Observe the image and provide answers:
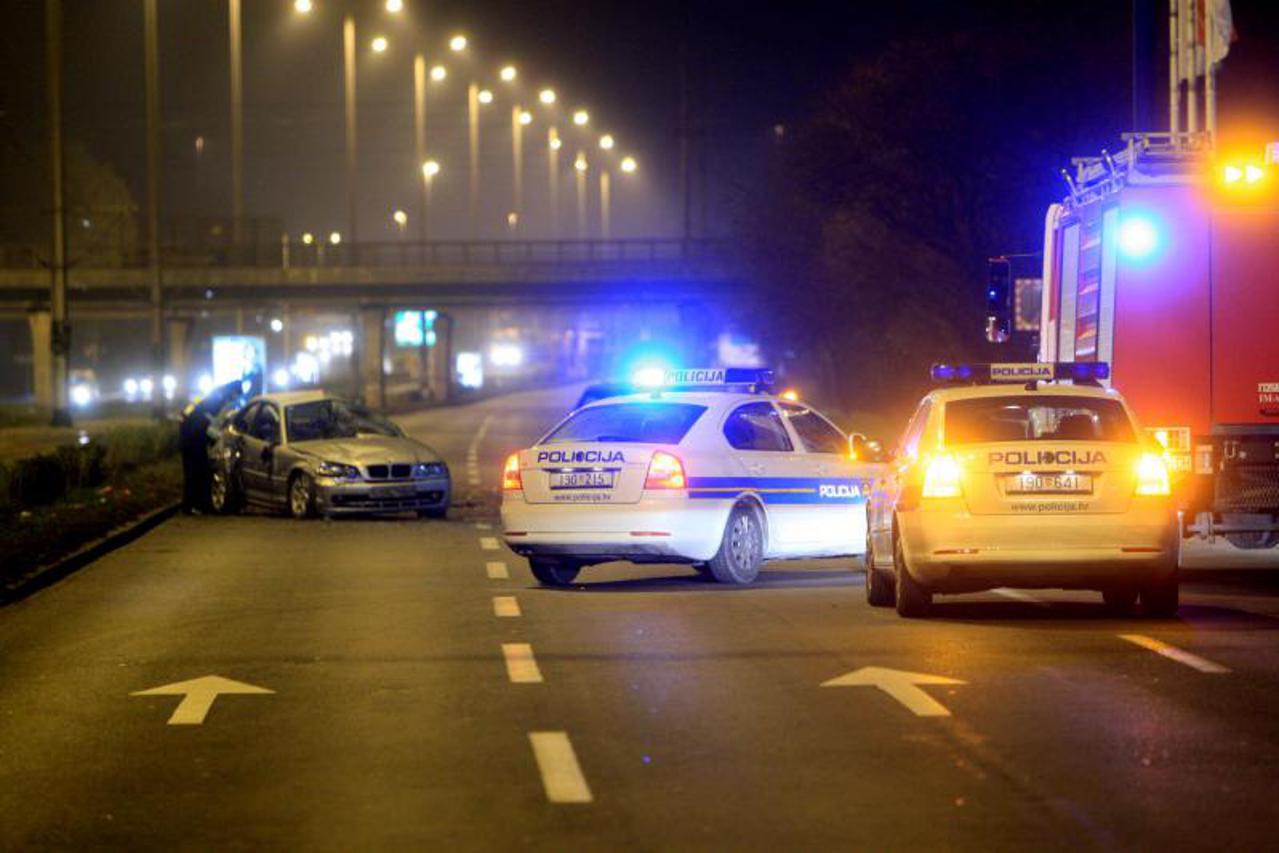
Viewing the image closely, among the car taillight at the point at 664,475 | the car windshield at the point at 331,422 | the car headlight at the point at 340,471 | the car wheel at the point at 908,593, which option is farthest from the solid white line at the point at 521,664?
the car windshield at the point at 331,422

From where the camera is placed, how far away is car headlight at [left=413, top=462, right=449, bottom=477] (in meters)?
28.2

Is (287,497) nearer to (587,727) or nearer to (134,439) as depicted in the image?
(134,439)

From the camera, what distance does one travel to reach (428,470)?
28.4 meters

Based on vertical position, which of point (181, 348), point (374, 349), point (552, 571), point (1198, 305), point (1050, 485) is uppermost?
point (181, 348)

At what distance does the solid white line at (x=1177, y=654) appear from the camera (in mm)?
13031

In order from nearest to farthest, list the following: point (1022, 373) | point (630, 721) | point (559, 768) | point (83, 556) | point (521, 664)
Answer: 1. point (559, 768)
2. point (630, 721)
3. point (521, 664)
4. point (1022, 373)
5. point (83, 556)

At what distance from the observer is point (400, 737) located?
1078cm

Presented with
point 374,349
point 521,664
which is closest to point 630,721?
point 521,664

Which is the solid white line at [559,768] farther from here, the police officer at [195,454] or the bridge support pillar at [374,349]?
the bridge support pillar at [374,349]

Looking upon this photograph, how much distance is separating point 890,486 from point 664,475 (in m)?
2.13

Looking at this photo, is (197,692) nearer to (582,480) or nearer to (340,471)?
(582,480)

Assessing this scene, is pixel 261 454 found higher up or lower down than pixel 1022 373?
lower down

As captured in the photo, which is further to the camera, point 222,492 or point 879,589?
point 222,492

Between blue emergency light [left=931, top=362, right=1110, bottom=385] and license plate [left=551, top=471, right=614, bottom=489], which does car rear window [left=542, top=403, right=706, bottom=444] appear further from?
blue emergency light [left=931, top=362, right=1110, bottom=385]
